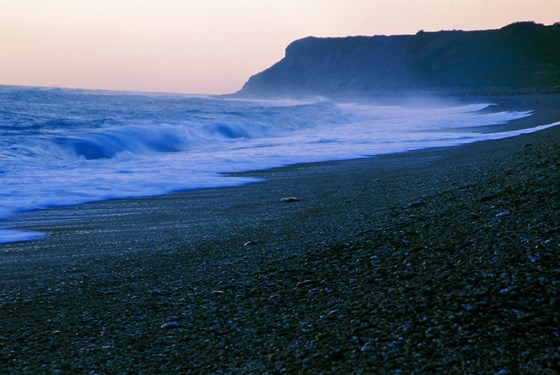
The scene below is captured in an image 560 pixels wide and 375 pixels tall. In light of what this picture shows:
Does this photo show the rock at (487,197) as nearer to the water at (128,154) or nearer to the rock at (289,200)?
the rock at (289,200)

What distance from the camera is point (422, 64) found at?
108 meters

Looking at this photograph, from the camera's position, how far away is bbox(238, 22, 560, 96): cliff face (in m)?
81.0

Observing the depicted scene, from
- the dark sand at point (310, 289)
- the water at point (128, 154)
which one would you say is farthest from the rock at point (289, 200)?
the water at point (128, 154)

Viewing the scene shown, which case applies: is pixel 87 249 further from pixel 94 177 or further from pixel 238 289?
pixel 94 177

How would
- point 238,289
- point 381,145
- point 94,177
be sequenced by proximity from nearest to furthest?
point 238,289, point 94,177, point 381,145

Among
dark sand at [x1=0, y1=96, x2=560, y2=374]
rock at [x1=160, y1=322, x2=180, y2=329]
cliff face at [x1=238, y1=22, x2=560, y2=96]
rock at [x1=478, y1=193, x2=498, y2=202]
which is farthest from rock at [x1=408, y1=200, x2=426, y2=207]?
cliff face at [x1=238, y1=22, x2=560, y2=96]

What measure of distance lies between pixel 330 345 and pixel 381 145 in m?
10.3


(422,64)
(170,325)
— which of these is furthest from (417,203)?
(422,64)

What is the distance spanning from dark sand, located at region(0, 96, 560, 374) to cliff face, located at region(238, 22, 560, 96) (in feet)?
182

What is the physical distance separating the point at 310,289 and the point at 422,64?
4377 inches

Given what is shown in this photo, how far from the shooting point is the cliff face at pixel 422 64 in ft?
266

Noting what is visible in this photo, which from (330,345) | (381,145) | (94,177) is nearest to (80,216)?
(94,177)

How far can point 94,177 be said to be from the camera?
790 centimetres

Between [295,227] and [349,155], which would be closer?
[295,227]
